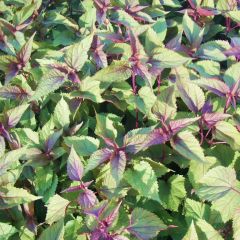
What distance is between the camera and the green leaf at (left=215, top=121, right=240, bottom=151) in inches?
69.2

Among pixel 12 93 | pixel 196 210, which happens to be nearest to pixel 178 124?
pixel 196 210

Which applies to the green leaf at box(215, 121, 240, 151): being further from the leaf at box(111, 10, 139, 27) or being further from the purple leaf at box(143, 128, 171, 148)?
the leaf at box(111, 10, 139, 27)

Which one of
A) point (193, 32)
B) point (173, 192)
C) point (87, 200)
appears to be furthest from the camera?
point (193, 32)

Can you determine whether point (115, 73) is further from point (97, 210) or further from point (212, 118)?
point (97, 210)

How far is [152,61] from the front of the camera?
193 cm

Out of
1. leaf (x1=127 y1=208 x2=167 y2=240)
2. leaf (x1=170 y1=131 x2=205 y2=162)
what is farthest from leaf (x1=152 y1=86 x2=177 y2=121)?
leaf (x1=127 y1=208 x2=167 y2=240)

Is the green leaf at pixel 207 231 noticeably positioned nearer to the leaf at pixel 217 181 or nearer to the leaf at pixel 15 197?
the leaf at pixel 217 181

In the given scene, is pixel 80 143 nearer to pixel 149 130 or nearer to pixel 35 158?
pixel 35 158

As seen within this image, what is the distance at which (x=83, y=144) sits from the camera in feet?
6.01

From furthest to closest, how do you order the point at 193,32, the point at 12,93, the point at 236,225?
the point at 193,32 < the point at 12,93 < the point at 236,225

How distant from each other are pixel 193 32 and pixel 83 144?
1.02m

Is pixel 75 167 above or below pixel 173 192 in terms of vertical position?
above

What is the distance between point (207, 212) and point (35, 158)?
850 mm

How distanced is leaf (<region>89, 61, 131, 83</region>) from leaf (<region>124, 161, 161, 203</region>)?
0.44 m
